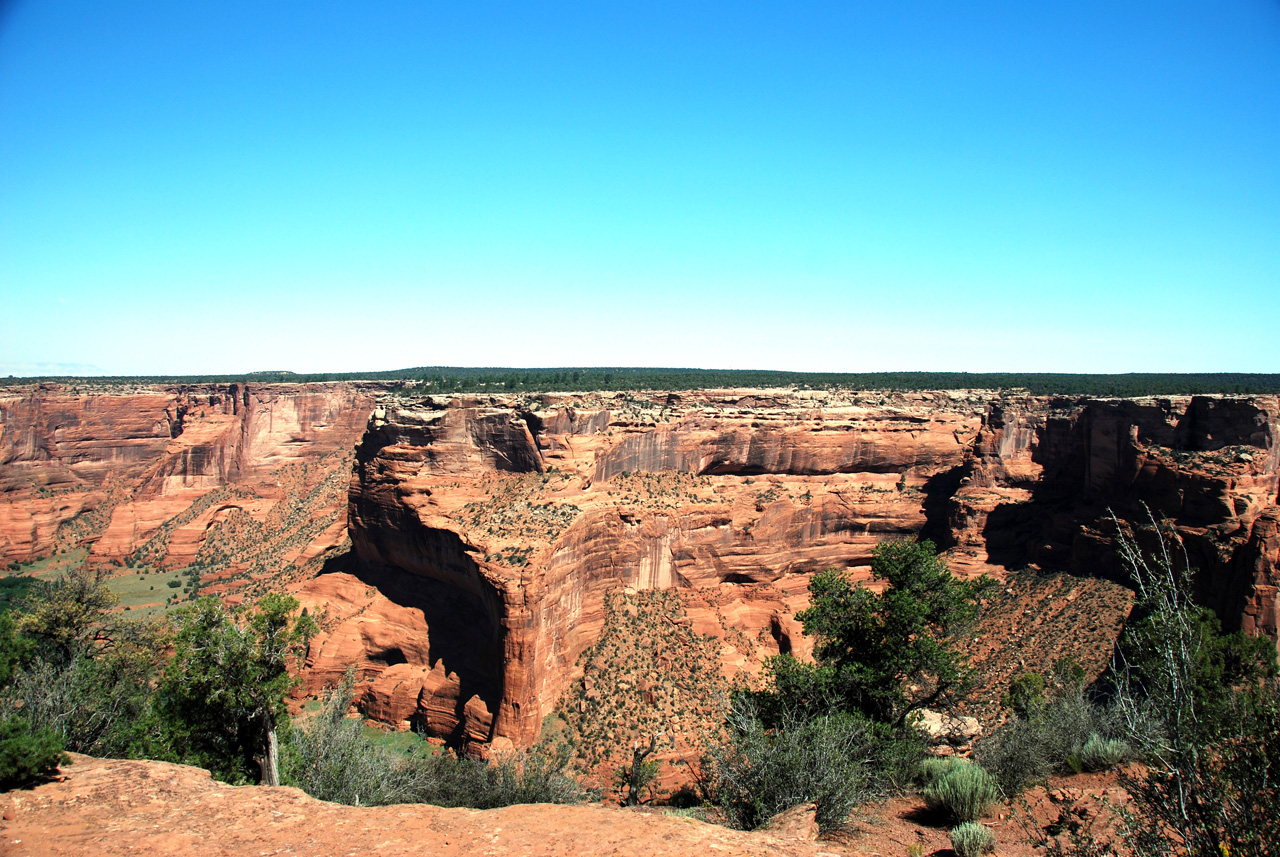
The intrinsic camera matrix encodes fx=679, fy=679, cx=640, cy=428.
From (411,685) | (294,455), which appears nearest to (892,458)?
(411,685)

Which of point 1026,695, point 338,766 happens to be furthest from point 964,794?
point 338,766

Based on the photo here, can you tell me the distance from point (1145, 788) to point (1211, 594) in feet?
96.0

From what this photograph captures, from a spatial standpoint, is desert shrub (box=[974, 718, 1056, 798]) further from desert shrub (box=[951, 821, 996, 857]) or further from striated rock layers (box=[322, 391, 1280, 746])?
striated rock layers (box=[322, 391, 1280, 746])

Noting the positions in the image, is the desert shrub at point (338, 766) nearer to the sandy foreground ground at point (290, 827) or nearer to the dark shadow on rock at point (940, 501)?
the sandy foreground ground at point (290, 827)

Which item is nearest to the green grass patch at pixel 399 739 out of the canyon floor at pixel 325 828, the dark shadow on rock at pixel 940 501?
the canyon floor at pixel 325 828

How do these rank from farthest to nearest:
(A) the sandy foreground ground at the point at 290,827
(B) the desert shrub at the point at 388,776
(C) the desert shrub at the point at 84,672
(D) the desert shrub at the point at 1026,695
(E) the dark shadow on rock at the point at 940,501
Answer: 1. (E) the dark shadow on rock at the point at 940,501
2. (D) the desert shrub at the point at 1026,695
3. (C) the desert shrub at the point at 84,672
4. (B) the desert shrub at the point at 388,776
5. (A) the sandy foreground ground at the point at 290,827

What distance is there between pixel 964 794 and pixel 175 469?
7269 centimetres

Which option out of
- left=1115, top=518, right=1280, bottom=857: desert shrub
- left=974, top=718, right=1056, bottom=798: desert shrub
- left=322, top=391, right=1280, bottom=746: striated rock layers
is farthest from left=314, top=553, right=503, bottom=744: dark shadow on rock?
left=1115, top=518, right=1280, bottom=857: desert shrub

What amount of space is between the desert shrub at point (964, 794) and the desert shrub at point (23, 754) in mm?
16640

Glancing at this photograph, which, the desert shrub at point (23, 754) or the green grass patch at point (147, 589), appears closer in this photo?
the desert shrub at point (23, 754)

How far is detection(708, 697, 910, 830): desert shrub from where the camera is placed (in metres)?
13.0

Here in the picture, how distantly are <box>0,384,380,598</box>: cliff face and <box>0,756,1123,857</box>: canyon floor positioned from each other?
143 feet

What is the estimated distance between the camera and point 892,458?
150ft

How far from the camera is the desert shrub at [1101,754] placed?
15.0m
